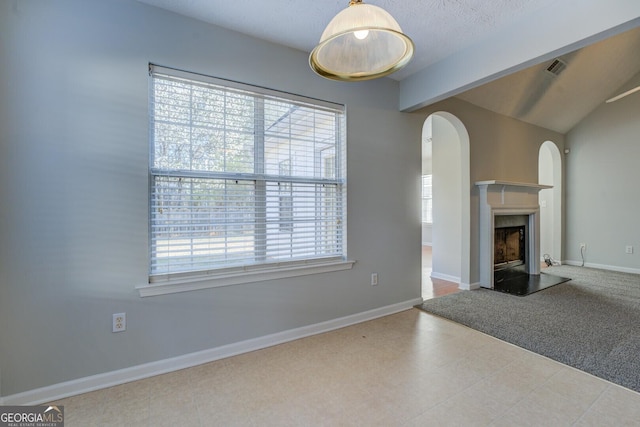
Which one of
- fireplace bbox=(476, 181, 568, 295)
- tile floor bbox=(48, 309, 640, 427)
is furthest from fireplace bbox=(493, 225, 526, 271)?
tile floor bbox=(48, 309, 640, 427)

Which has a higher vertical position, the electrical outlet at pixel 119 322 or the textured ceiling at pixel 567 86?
the textured ceiling at pixel 567 86

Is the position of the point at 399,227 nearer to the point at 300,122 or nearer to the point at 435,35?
the point at 300,122

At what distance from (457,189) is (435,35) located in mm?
2358

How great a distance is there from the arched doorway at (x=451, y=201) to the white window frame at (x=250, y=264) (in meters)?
1.93

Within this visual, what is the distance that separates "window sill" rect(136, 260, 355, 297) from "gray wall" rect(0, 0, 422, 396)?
0.17 feet

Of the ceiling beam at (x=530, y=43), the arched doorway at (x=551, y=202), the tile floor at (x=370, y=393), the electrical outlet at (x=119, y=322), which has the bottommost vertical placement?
the tile floor at (x=370, y=393)

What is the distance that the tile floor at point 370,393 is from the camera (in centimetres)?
159

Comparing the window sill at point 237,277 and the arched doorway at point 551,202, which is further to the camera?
the arched doorway at point 551,202

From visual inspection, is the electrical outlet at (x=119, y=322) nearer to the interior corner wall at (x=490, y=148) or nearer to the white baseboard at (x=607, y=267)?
the interior corner wall at (x=490, y=148)

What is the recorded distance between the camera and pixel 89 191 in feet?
6.04

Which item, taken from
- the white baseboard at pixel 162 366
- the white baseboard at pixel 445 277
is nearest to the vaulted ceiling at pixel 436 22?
the white baseboard at pixel 162 366

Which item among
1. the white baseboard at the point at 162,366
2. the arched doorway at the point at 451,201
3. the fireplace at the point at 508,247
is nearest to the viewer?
the white baseboard at the point at 162,366

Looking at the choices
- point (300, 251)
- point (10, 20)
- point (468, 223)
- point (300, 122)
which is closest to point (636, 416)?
point (300, 251)

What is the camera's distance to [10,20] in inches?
64.8
